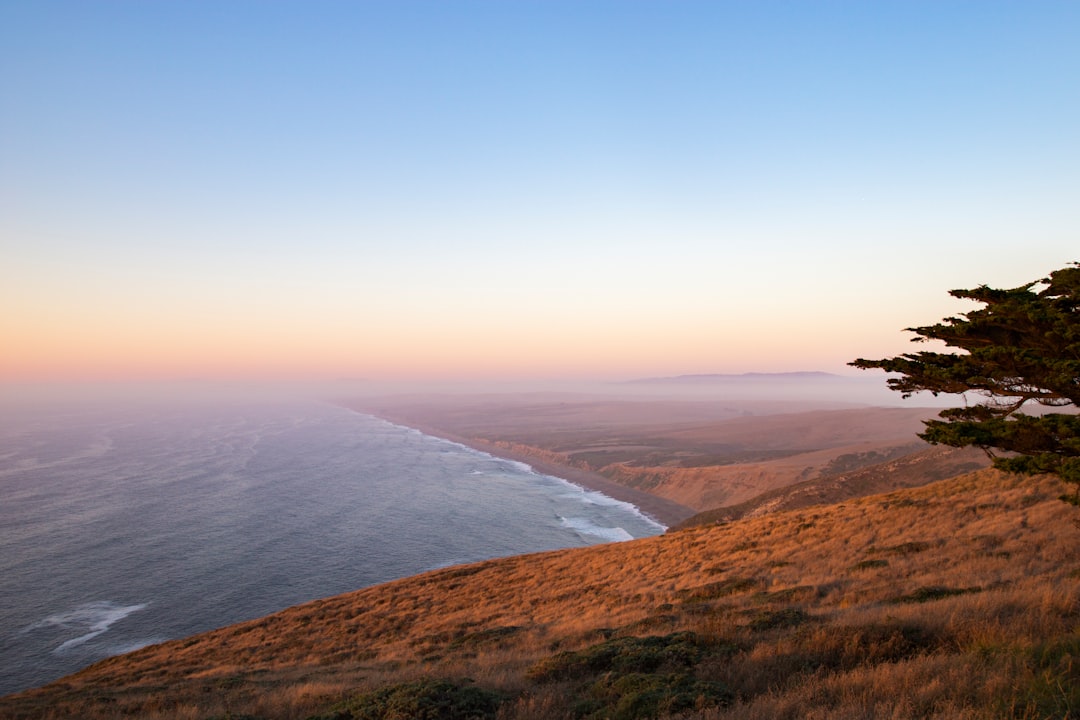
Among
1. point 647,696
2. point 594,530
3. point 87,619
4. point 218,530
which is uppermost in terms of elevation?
point 647,696

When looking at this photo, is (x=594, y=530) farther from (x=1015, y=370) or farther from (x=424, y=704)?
(x=424, y=704)

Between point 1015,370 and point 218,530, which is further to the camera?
point 218,530

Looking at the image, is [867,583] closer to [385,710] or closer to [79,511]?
[385,710]

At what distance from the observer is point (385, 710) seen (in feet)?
26.3

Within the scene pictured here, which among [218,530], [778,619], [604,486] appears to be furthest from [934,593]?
[604,486]

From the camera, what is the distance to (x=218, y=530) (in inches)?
2212

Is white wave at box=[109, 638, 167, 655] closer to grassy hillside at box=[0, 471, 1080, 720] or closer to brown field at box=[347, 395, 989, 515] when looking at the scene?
grassy hillside at box=[0, 471, 1080, 720]

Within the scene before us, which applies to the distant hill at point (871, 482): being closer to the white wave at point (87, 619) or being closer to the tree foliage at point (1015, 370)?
the tree foliage at point (1015, 370)

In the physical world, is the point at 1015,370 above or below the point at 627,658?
above

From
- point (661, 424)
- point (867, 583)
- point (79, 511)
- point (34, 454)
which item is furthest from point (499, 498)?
point (661, 424)

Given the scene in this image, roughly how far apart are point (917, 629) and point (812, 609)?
14.3ft

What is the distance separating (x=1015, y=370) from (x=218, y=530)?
65.6m

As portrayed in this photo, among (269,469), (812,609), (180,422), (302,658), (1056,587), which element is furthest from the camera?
(180,422)

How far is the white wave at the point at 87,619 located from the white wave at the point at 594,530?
131 feet
